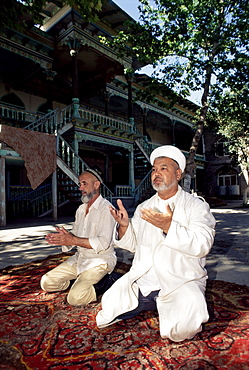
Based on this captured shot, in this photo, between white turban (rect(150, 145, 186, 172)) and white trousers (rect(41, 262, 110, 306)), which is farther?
white trousers (rect(41, 262, 110, 306))

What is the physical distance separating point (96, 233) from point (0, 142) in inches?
265

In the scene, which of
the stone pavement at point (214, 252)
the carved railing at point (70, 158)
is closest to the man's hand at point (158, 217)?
the stone pavement at point (214, 252)

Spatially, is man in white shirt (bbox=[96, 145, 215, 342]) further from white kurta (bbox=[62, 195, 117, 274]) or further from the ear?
the ear

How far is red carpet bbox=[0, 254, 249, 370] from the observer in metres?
1.68

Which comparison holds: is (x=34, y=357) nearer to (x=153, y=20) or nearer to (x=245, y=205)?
(x=153, y=20)

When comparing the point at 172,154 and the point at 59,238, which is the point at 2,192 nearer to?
the point at 59,238

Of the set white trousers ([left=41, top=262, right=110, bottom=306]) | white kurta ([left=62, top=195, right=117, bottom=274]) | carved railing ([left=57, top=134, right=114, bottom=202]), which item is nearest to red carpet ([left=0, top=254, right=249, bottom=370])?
white trousers ([left=41, top=262, right=110, bottom=306])

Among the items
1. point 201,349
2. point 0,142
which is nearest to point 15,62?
point 0,142

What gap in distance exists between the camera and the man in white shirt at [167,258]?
182cm

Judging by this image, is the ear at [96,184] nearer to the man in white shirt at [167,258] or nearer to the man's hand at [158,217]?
the man in white shirt at [167,258]

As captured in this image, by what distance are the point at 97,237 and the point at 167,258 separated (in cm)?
92

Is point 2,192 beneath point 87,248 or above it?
above

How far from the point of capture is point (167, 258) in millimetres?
2004

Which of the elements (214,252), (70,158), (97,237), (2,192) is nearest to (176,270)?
(97,237)
